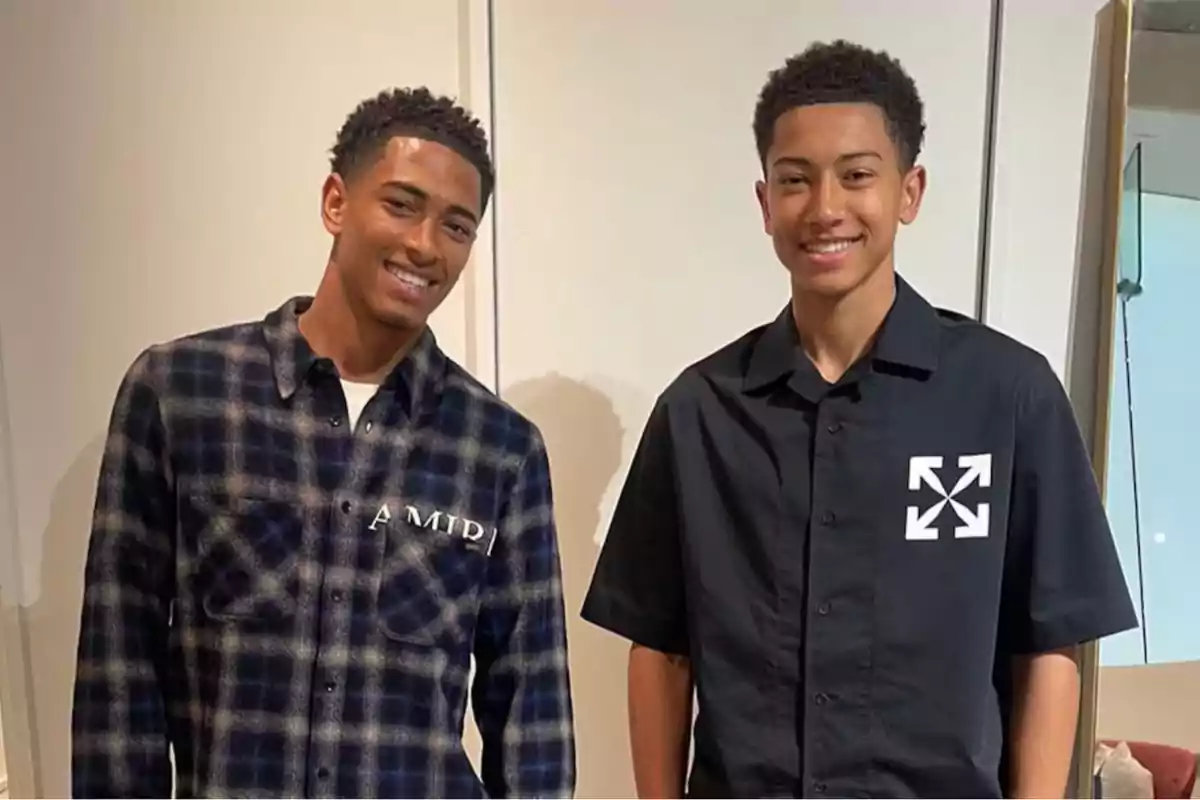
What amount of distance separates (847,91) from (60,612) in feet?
3.59

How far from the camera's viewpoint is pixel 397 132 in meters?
1.04

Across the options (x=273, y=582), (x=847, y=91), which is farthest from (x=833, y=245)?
(x=273, y=582)

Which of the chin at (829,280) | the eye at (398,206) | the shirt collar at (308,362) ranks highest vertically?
the eye at (398,206)

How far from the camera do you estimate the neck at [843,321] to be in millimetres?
1042

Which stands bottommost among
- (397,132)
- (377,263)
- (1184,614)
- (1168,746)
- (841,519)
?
(1168,746)

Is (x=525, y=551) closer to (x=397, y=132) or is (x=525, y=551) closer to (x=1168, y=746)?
(x=397, y=132)

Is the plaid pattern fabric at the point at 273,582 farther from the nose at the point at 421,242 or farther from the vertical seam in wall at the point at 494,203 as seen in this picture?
the vertical seam in wall at the point at 494,203

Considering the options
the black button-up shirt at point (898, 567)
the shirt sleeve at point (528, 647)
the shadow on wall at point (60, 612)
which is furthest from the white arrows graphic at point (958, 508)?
the shadow on wall at point (60, 612)

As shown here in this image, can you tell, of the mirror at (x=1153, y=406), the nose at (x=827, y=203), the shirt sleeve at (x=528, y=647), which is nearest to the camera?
the nose at (x=827, y=203)

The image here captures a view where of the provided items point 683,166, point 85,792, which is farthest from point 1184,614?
point 85,792

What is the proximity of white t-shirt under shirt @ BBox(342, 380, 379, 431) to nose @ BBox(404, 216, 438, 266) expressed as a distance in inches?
5.3

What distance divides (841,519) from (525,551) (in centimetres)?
31

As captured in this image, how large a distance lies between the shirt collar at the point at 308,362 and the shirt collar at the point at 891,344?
304mm

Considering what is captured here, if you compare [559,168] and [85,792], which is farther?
[559,168]
